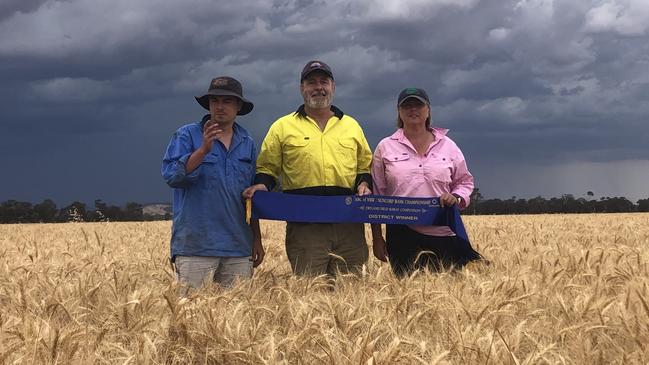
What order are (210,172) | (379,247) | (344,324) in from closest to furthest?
(344,324), (210,172), (379,247)

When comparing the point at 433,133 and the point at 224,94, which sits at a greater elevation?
the point at 224,94

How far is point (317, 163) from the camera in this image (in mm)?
4660

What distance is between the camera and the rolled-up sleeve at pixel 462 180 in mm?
4879

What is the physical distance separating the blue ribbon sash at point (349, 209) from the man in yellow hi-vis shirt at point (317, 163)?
0.11m

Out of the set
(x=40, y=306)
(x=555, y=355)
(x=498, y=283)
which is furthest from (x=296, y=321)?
(x=40, y=306)

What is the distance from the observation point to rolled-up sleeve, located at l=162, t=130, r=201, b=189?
4.21m

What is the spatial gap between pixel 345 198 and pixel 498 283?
1385mm

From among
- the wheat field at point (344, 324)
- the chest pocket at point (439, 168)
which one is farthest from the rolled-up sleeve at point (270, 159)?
the chest pocket at point (439, 168)

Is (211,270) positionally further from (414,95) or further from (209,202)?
(414,95)

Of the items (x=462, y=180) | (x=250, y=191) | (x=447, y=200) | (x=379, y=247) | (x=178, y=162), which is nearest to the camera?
(x=178, y=162)

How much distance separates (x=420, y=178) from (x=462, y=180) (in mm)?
404

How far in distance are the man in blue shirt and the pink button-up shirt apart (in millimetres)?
1076

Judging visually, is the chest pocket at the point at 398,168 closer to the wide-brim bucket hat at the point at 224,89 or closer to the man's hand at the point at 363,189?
the man's hand at the point at 363,189

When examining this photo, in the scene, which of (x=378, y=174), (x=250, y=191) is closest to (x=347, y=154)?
(x=378, y=174)
